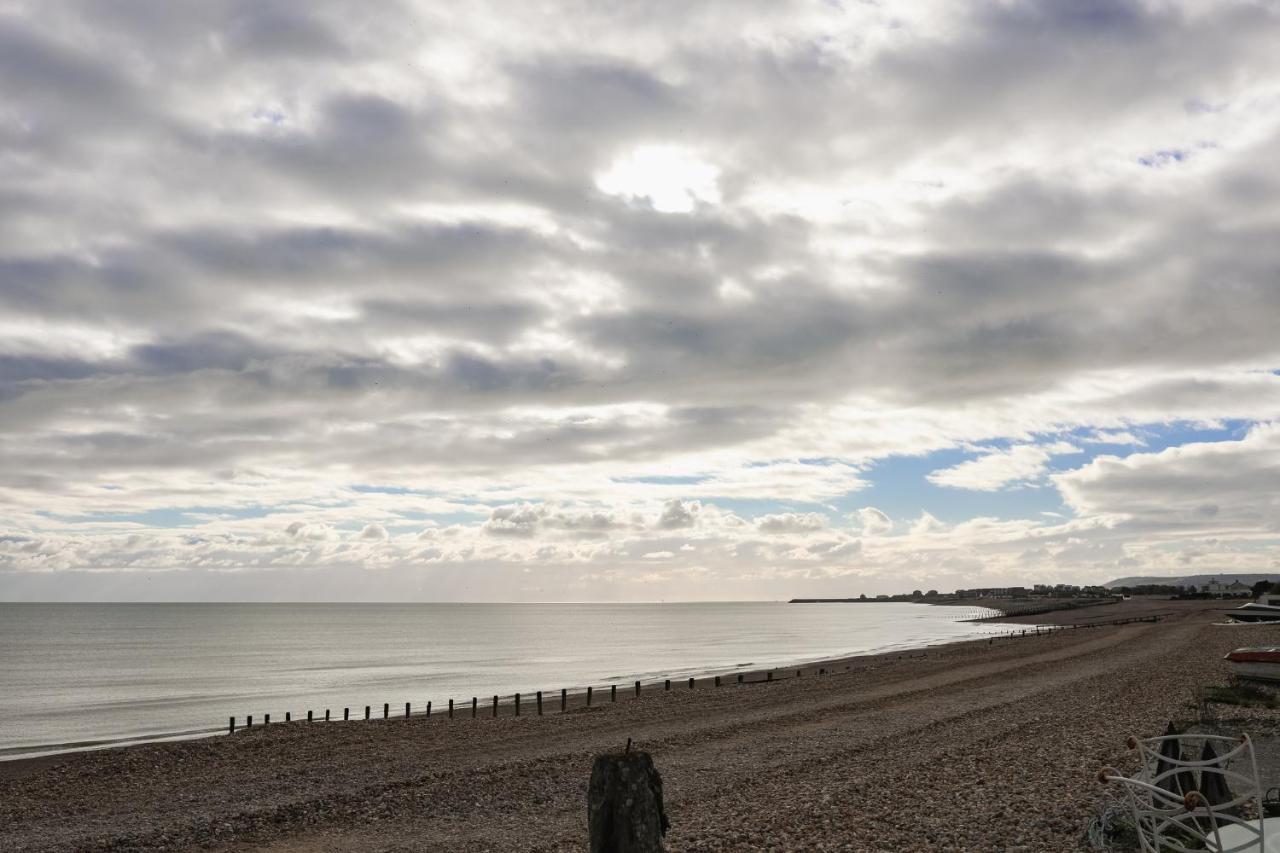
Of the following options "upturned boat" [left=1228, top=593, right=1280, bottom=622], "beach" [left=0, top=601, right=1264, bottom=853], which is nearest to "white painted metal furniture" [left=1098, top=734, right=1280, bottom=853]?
"beach" [left=0, top=601, right=1264, bottom=853]

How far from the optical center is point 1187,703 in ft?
85.0

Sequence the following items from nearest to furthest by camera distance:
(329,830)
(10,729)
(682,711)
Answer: (329,830), (682,711), (10,729)

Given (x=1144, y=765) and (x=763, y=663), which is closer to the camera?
(x=1144, y=765)

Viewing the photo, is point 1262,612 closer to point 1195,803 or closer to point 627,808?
point 1195,803

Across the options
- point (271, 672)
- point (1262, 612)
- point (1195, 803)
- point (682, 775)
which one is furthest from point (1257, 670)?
point (271, 672)

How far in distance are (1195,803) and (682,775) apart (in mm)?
15367

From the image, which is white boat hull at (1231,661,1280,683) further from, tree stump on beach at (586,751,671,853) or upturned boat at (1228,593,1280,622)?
upturned boat at (1228,593,1280,622)

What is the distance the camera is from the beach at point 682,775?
47.4ft

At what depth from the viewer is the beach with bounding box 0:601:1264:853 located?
14438mm

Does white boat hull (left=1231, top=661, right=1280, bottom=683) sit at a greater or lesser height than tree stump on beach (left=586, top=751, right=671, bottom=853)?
lesser

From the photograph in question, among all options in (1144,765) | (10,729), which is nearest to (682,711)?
(1144,765)

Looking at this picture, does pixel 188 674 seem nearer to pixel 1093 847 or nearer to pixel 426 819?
pixel 426 819

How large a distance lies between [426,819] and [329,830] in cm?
178

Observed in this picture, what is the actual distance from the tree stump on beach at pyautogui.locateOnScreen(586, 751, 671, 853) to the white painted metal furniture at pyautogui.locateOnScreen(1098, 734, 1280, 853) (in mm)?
3229
